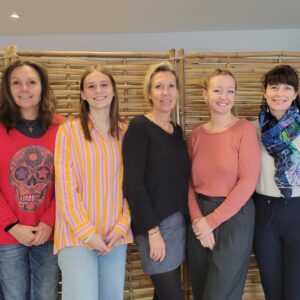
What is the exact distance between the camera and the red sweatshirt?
1.51 m

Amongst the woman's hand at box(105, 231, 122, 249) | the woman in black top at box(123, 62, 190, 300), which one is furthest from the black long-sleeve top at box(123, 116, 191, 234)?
the woman's hand at box(105, 231, 122, 249)

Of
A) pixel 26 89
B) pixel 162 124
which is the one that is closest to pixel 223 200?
pixel 162 124

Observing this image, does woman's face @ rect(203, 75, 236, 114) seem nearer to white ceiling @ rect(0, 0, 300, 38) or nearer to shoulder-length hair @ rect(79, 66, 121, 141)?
shoulder-length hair @ rect(79, 66, 121, 141)

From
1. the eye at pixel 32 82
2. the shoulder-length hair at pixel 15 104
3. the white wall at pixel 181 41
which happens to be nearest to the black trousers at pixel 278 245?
the shoulder-length hair at pixel 15 104

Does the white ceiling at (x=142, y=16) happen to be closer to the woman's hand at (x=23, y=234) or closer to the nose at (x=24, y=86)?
the nose at (x=24, y=86)

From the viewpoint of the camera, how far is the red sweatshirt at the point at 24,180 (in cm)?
151

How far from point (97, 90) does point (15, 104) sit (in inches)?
17.0

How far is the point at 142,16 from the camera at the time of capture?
4102mm

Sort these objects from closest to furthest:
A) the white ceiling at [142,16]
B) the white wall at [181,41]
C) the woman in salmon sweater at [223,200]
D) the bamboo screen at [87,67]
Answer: the woman in salmon sweater at [223,200]
the bamboo screen at [87,67]
the white ceiling at [142,16]
the white wall at [181,41]

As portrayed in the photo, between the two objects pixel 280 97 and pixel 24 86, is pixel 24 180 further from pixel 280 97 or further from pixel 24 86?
pixel 280 97

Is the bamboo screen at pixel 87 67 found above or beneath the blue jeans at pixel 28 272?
above

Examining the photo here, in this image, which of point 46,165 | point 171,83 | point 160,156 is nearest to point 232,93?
point 171,83

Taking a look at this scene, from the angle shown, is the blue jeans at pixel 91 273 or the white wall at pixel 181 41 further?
the white wall at pixel 181 41

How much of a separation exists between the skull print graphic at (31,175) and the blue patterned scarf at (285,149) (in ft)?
3.61
